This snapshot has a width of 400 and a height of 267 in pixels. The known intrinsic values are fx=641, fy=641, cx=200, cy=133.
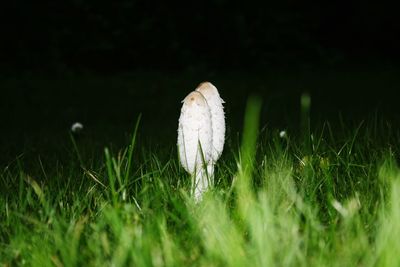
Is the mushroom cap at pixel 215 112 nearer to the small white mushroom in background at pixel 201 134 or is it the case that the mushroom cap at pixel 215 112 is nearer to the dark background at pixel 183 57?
the small white mushroom in background at pixel 201 134

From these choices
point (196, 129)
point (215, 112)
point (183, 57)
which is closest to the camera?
point (196, 129)

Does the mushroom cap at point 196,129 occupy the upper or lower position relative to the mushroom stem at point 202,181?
upper

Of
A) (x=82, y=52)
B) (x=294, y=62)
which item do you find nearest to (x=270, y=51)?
(x=294, y=62)

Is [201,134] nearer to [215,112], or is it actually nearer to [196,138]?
[196,138]

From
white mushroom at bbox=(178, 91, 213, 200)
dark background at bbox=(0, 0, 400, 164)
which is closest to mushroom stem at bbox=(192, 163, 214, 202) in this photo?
white mushroom at bbox=(178, 91, 213, 200)

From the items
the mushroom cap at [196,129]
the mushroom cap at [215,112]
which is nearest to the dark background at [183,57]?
the mushroom cap at [215,112]

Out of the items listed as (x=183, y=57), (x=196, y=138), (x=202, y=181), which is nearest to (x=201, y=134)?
(x=196, y=138)
